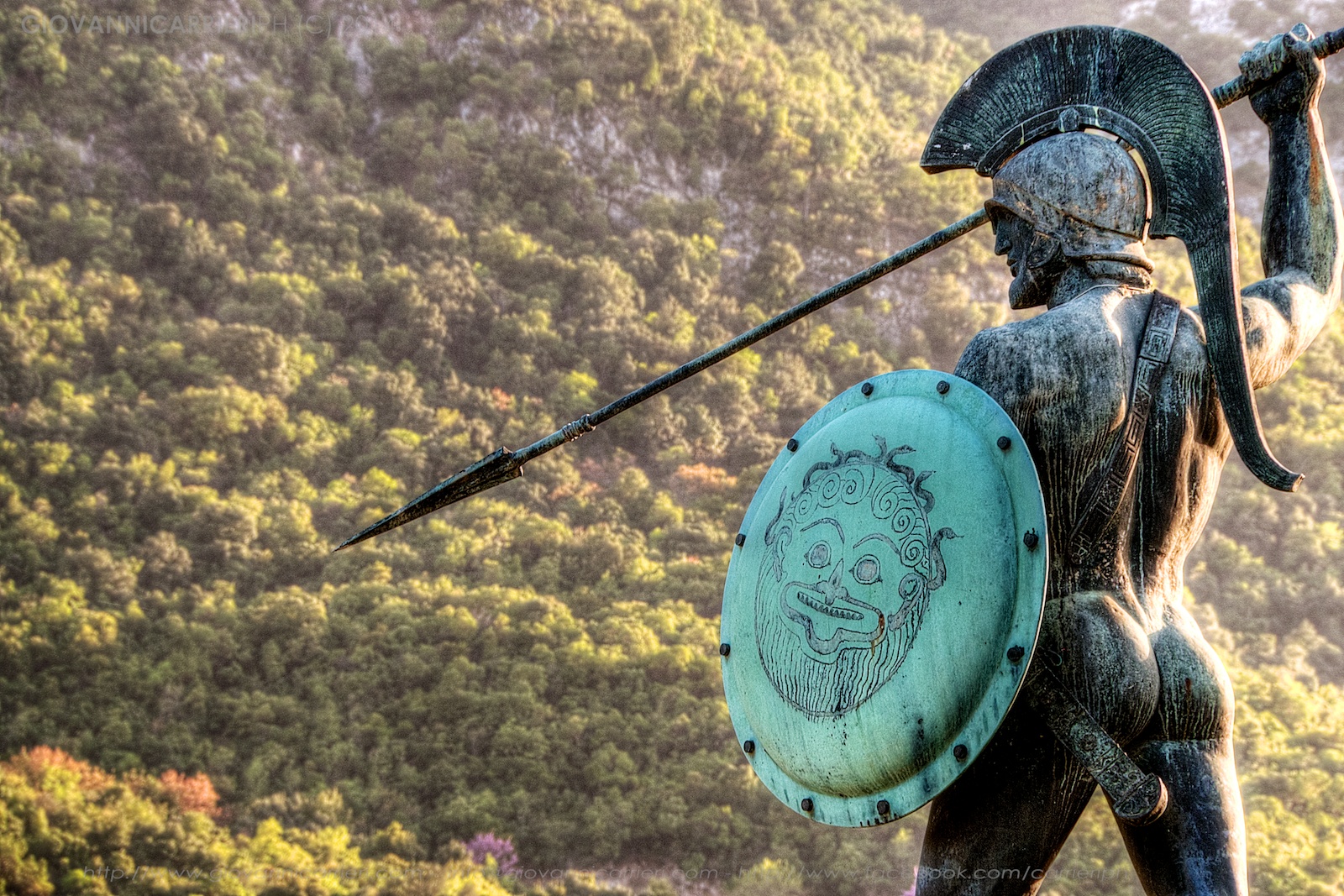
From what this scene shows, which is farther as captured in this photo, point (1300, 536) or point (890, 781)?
Answer: point (1300, 536)

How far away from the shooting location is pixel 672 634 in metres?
8.90

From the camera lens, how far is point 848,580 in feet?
5.90

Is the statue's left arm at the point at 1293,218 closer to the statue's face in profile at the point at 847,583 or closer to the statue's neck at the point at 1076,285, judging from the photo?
the statue's neck at the point at 1076,285

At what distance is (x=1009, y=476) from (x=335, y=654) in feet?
24.5

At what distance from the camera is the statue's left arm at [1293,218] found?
198cm

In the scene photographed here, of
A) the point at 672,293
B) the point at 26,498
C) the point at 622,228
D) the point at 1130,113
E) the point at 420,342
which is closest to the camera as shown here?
the point at 1130,113

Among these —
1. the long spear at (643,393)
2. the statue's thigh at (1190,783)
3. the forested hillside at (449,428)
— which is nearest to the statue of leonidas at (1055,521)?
the statue's thigh at (1190,783)

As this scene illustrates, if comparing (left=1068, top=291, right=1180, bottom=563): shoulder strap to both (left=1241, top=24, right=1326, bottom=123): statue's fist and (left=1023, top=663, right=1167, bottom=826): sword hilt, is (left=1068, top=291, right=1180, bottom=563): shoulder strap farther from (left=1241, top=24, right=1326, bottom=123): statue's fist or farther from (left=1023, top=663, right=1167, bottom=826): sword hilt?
(left=1241, top=24, right=1326, bottom=123): statue's fist

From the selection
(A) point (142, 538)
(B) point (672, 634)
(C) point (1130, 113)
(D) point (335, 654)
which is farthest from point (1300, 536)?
(C) point (1130, 113)

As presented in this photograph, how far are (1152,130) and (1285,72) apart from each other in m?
0.26

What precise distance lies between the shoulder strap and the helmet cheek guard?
7cm

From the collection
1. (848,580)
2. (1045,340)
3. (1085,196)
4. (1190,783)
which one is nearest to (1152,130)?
(1085,196)

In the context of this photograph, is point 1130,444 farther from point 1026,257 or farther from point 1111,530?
point 1026,257

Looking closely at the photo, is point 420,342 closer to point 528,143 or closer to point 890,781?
point 528,143
